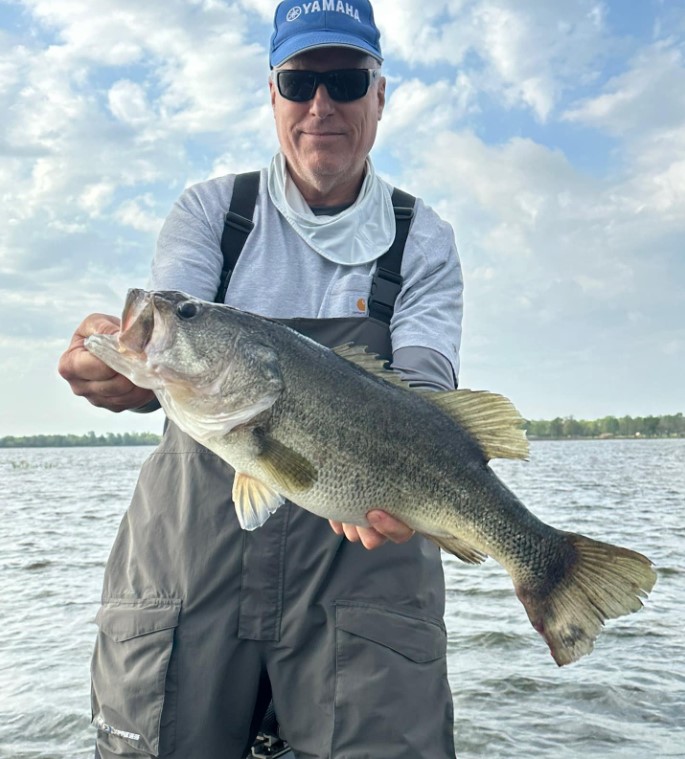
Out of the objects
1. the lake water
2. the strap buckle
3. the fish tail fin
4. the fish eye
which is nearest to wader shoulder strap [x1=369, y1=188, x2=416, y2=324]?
the strap buckle

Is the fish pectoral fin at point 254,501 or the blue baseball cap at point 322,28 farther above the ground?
the blue baseball cap at point 322,28

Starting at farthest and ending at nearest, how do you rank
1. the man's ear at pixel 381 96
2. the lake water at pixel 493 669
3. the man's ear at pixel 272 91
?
the lake water at pixel 493 669 < the man's ear at pixel 381 96 < the man's ear at pixel 272 91

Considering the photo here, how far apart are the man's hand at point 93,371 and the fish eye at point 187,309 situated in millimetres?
243

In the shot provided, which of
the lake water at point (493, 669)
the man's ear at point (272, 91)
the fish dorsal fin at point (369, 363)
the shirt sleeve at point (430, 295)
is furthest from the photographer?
the lake water at point (493, 669)

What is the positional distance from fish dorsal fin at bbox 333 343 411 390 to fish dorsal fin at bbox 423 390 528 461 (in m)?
0.13

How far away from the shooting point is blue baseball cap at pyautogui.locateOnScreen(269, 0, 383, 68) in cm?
360

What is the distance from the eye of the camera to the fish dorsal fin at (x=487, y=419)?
299 cm

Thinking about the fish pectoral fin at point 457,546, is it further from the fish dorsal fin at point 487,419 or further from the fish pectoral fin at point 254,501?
the fish pectoral fin at point 254,501

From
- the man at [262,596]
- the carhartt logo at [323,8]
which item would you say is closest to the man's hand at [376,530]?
the man at [262,596]

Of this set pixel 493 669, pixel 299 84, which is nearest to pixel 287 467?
pixel 299 84

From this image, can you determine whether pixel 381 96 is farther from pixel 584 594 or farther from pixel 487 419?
pixel 584 594

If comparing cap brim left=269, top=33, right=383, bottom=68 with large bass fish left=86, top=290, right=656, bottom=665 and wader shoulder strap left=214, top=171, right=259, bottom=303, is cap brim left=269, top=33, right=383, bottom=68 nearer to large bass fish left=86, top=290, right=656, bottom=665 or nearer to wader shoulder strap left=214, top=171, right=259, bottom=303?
wader shoulder strap left=214, top=171, right=259, bottom=303

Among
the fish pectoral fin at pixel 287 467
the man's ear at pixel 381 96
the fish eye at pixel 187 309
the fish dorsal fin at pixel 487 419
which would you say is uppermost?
the man's ear at pixel 381 96

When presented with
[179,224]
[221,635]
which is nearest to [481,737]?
[221,635]
